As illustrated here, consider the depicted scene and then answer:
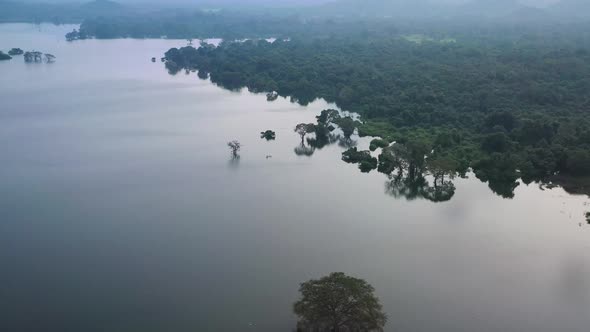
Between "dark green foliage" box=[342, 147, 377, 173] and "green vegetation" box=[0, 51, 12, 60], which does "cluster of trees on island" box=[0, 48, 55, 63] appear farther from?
"dark green foliage" box=[342, 147, 377, 173]

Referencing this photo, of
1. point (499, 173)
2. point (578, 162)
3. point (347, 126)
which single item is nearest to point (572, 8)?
point (347, 126)

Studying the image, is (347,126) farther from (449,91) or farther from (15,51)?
(15,51)

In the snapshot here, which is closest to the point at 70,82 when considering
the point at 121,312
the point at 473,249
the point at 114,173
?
the point at 114,173

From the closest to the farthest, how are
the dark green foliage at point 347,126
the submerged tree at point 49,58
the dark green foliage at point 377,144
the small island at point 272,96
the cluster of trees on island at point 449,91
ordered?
the cluster of trees on island at point 449,91, the dark green foliage at point 377,144, the dark green foliage at point 347,126, the small island at point 272,96, the submerged tree at point 49,58

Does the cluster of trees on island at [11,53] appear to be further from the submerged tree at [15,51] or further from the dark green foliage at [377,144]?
the dark green foliage at [377,144]

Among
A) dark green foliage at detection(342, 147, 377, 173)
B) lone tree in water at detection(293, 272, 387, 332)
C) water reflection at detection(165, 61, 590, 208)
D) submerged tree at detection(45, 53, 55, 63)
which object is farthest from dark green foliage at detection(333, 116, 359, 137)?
submerged tree at detection(45, 53, 55, 63)

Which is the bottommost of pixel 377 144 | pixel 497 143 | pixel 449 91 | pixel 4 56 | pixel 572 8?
pixel 4 56

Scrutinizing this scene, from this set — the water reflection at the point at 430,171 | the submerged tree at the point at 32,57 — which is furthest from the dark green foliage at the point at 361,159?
the submerged tree at the point at 32,57
